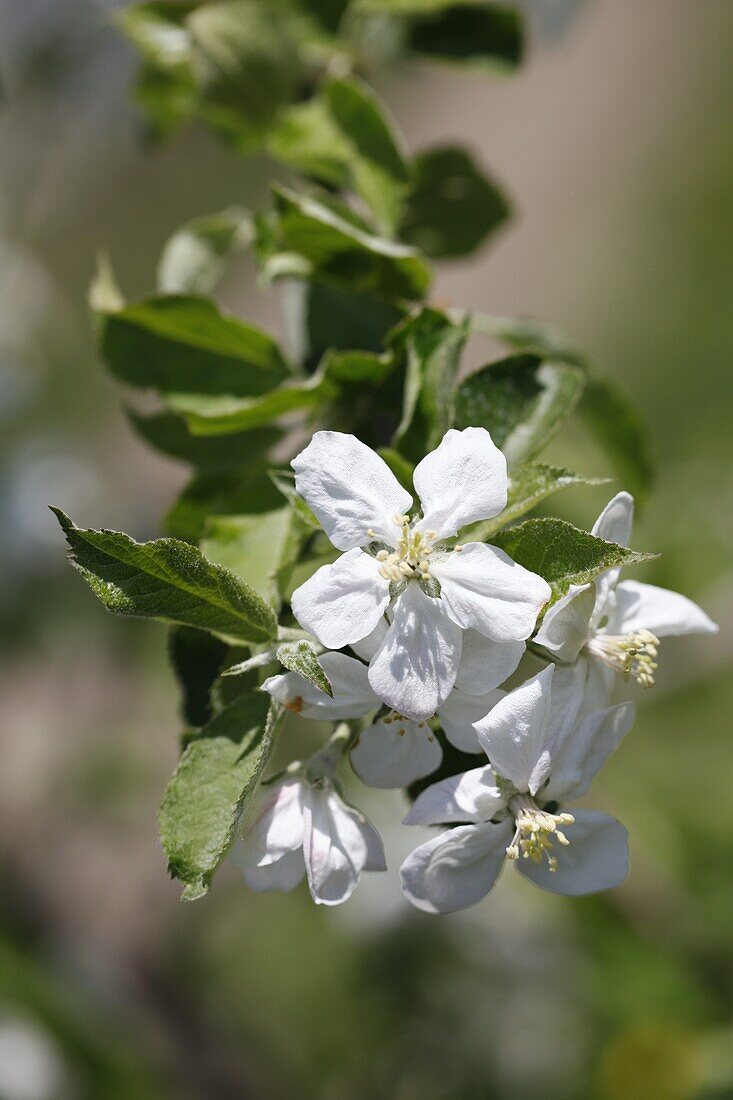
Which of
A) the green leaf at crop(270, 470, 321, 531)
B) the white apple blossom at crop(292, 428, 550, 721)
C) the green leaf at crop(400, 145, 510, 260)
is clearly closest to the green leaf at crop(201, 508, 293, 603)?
the green leaf at crop(270, 470, 321, 531)

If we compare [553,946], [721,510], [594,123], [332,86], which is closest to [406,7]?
[332,86]

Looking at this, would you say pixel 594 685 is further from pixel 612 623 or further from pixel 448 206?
pixel 448 206

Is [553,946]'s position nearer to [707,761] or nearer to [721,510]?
[707,761]

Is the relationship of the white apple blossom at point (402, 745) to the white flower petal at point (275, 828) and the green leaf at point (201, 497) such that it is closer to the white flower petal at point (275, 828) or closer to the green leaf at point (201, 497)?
the white flower petal at point (275, 828)

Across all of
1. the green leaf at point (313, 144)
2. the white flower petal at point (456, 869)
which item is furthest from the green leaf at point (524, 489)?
the green leaf at point (313, 144)

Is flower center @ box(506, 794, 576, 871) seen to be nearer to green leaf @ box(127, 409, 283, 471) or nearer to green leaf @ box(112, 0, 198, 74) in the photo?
green leaf @ box(127, 409, 283, 471)

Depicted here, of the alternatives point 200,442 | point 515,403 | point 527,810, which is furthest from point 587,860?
point 200,442
